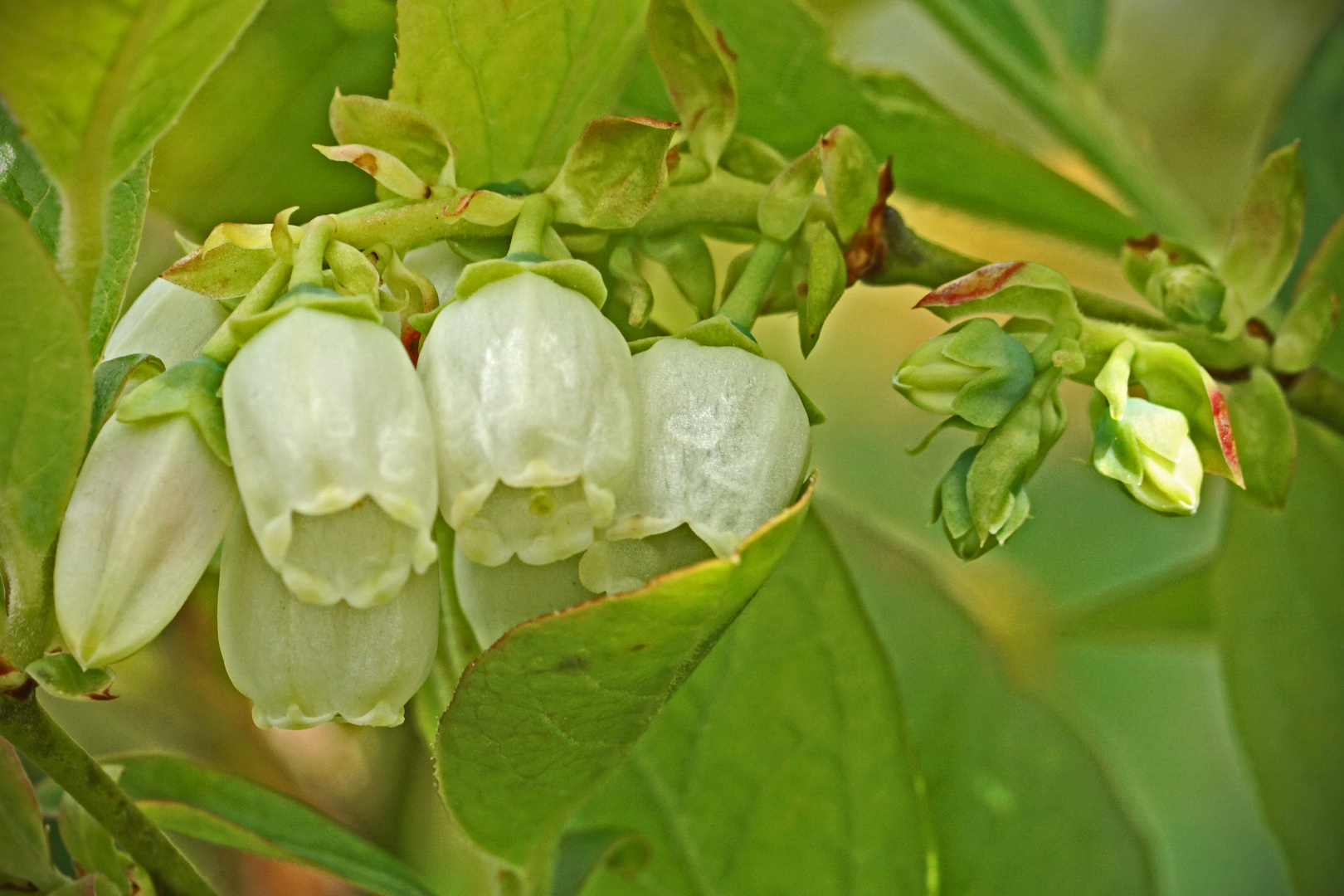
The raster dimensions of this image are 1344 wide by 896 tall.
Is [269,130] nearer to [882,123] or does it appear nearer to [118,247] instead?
[118,247]

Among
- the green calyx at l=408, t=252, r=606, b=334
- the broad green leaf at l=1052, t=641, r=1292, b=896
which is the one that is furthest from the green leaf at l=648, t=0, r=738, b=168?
the broad green leaf at l=1052, t=641, r=1292, b=896

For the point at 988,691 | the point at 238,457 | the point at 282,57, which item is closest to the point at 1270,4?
the point at 988,691

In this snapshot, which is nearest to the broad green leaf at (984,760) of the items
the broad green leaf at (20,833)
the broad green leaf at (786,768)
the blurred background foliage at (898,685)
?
the blurred background foliage at (898,685)

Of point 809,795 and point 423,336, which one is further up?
point 423,336

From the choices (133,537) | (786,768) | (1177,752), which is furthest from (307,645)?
(1177,752)

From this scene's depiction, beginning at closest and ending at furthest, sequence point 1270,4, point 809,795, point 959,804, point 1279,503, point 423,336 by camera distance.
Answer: point 423,336 < point 1279,503 < point 809,795 < point 959,804 < point 1270,4

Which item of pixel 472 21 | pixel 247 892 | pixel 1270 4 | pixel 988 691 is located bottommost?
pixel 247 892

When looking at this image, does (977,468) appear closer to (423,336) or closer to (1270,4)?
(423,336)
